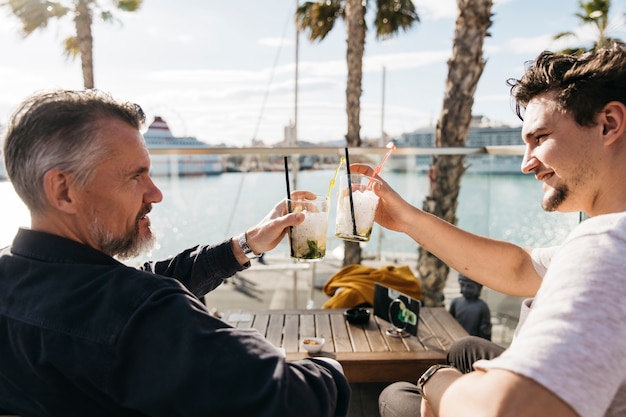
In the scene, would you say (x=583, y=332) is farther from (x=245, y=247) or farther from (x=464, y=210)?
(x=464, y=210)

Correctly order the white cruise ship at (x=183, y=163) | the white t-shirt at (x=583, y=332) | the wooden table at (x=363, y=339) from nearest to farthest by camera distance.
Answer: the white t-shirt at (x=583, y=332) → the wooden table at (x=363, y=339) → the white cruise ship at (x=183, y=163)

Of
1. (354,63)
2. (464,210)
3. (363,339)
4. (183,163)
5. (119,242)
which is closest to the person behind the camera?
(119,242)

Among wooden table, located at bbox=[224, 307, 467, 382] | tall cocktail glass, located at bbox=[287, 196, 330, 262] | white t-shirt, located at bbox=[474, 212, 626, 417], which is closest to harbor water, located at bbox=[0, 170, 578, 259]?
wooden table, located at bbox=[224, 307, 467, 382]

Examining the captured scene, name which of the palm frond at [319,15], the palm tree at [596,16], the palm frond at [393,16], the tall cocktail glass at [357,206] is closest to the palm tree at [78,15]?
the palm frond at [319,15]

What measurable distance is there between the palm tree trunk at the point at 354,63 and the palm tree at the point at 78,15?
561 centimetres

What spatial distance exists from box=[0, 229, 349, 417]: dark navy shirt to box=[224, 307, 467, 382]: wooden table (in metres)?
1.26

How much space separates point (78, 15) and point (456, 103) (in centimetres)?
935

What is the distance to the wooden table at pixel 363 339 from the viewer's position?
86.7 inches

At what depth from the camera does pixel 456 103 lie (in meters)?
4.57

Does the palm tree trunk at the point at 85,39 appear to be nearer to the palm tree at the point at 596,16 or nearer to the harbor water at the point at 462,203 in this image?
the harbor water at the point at 462,203

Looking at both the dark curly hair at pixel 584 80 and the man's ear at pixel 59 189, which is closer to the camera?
the man's ear at pixel 59 189

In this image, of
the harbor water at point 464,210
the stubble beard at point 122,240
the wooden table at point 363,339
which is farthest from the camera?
the harbor water at point 464,210

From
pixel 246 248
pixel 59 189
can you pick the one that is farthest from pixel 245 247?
pixel 59 189

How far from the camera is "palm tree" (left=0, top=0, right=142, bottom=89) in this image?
33.6 feet
